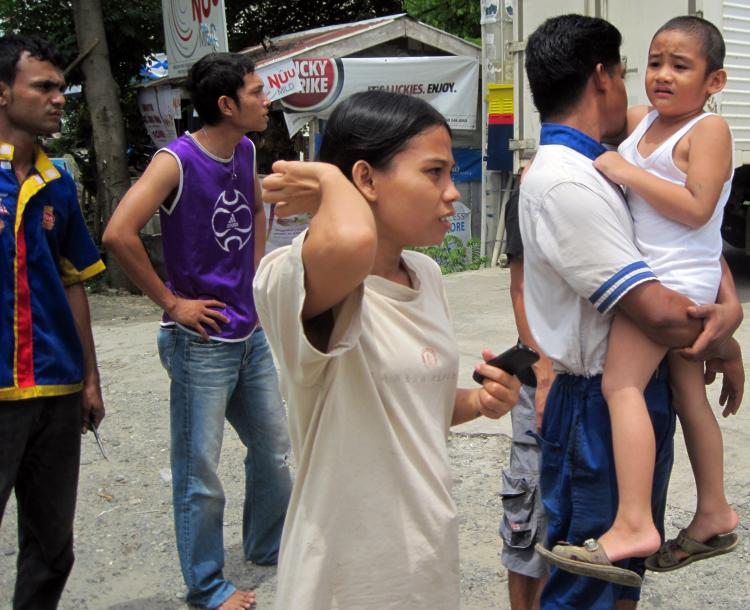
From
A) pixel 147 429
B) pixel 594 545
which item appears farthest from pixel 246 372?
pixel 147 429

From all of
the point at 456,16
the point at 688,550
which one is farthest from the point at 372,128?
the point at 456,16

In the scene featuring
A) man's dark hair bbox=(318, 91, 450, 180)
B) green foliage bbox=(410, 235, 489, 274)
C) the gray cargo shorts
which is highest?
man's dark hair bbox=(318, 91, 450, 180)

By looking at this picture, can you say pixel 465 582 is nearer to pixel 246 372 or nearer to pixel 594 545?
pixel 246 372

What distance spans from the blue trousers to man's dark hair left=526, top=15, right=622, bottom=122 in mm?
739

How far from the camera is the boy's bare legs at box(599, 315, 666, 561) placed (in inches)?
87.6

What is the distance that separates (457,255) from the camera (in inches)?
476

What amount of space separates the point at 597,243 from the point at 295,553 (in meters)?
1.01

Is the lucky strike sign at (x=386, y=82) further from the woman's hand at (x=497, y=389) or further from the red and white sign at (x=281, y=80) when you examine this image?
the woman's hand at (x=497, y=389)

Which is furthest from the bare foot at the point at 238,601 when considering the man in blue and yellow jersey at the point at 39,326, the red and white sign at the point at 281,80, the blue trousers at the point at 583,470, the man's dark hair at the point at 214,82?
the red and white sign at the point at 281,80

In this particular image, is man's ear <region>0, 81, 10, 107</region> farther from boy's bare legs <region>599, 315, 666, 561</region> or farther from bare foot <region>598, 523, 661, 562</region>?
bare foot <region>598, 523, 661, 562</region>

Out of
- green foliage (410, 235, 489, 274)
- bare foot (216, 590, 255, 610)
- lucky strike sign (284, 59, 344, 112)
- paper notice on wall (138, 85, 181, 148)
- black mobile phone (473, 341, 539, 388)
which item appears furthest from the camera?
paper notice on wall (138, 85, 181, 148)

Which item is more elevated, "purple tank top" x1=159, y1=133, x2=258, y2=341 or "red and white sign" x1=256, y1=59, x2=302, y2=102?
"red and white sign" x1=256, y1=59, x2=302, y2=102

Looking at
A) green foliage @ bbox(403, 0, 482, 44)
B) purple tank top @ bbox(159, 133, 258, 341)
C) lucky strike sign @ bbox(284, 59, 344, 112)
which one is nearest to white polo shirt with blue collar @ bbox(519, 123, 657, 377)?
purple tank top @ bbox(159, 133, 258, 341)

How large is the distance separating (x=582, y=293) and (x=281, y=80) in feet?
31.5
